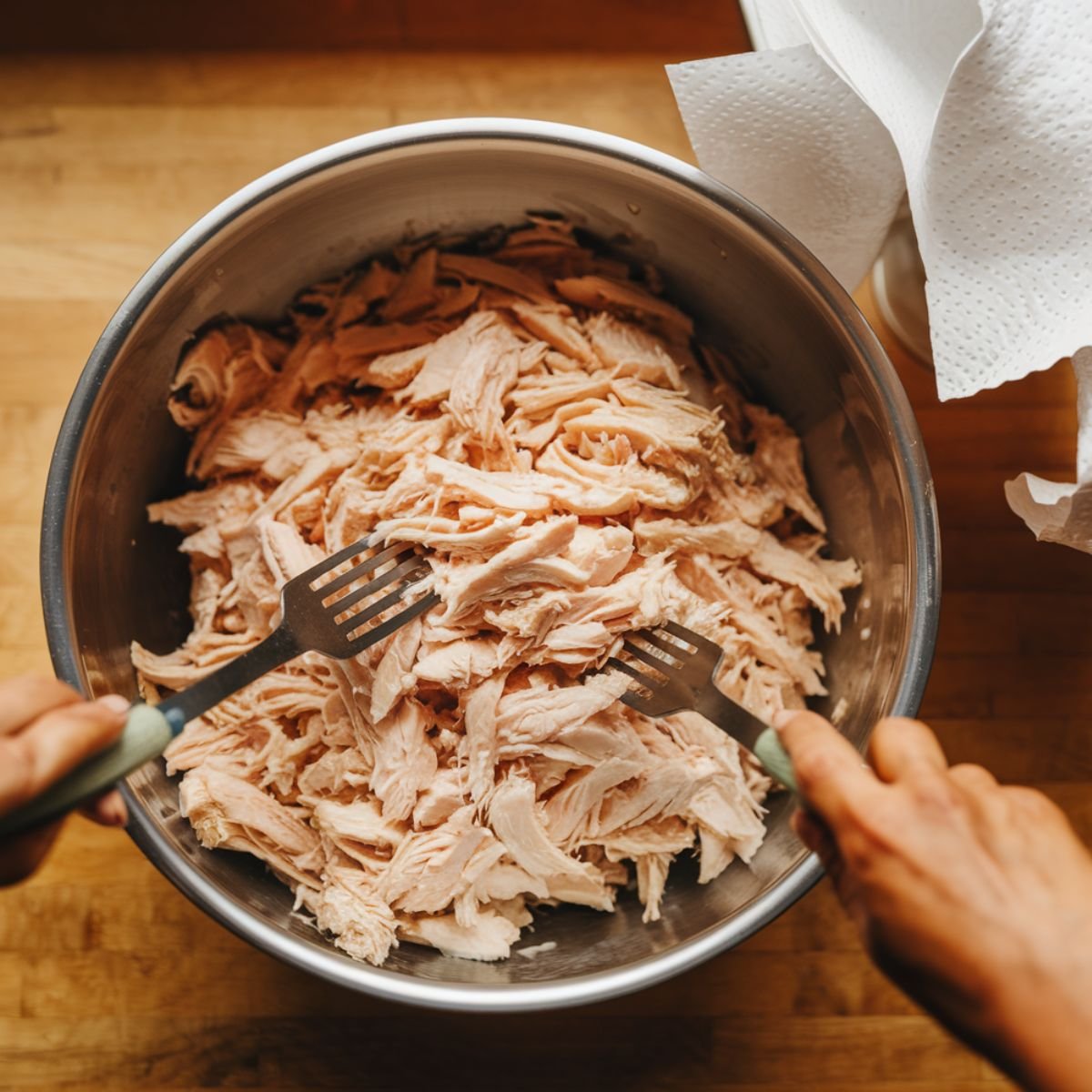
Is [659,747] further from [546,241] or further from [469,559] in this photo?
[546,241]

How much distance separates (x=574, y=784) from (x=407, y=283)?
0.74 metres

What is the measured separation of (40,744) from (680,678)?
2.21ft

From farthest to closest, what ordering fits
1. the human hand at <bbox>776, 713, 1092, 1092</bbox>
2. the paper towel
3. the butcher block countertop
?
the butcher block countertop < the paper towel < the human hand at <bbox>776, 713, 1092, 1092</bbox>

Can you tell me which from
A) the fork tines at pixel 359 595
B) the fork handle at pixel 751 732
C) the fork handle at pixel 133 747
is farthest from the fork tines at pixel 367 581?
the fork handle at pixel 751 732

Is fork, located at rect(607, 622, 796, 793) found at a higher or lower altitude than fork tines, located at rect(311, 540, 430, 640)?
lower

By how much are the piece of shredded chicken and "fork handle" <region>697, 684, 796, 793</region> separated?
145mm

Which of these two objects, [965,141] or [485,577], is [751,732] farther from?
[965,141]

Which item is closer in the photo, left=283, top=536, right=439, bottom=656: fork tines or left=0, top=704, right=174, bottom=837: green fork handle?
left=0, top=704, right=174, bottom=837: green fork handle

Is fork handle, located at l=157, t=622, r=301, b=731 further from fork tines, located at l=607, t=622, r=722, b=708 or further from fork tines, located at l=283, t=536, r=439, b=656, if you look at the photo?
fork tines, located at l=607, t=622, r=722, b=708

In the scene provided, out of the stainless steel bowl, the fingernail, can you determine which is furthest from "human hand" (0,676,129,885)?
the stainless steel bowl

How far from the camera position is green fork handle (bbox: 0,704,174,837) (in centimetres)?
78

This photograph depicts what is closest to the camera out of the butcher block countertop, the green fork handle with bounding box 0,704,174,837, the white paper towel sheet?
the green fork handle with bounding box 0,704,174,837

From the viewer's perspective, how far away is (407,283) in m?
1.37

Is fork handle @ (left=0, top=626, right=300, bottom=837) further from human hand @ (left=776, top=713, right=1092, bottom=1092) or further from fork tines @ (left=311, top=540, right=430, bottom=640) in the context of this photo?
human hand @ (left=776, top=713, right=1092, bottom=1092)
